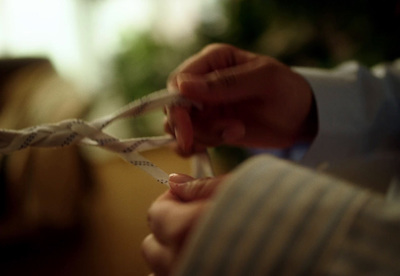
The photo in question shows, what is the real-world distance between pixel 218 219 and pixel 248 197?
0.05 feet

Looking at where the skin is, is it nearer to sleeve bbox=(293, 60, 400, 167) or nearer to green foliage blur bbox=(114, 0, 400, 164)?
sleeve bbox=(293, 60, 400, 167)

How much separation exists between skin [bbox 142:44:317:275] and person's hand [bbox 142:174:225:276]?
34 mm

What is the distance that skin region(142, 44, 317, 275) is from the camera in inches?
15.7

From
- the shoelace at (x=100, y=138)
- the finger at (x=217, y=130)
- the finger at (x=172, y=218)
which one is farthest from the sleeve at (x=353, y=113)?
the finger at (x=172, y=218)

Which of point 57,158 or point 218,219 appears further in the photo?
point 57,158

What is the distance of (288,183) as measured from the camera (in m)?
0.16

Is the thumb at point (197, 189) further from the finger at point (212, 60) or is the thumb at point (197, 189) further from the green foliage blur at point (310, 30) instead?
the green foliage blur at point (310, 30)

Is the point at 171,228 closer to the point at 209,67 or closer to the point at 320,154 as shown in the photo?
the point at 209,67

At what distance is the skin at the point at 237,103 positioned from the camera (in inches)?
15.7

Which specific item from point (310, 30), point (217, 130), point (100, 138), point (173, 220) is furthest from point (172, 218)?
point (310, 30)

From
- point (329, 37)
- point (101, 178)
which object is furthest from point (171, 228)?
point (101, 178)

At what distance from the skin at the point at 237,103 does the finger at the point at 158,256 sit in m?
0.05

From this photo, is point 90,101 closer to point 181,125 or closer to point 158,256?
point 181,125

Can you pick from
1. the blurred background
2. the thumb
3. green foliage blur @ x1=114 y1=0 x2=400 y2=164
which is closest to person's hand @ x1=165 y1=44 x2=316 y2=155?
the thumb
